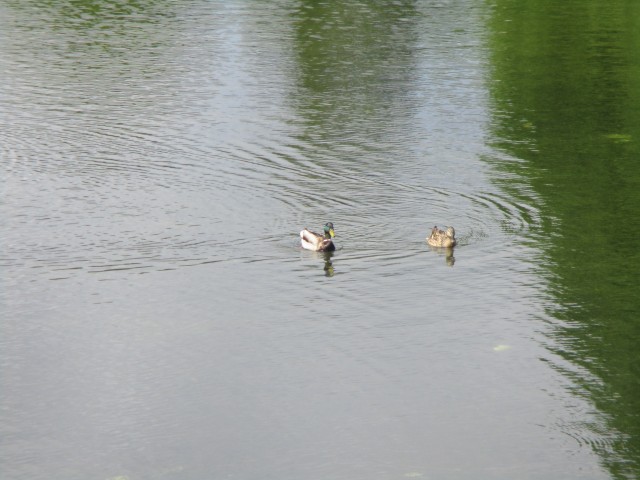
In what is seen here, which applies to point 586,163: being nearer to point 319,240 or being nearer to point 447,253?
point 447,253

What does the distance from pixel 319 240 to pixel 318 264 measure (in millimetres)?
339

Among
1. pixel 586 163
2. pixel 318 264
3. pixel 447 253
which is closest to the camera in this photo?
pixel 318 264

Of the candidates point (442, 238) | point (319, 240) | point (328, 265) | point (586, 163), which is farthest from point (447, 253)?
point (586, 163)

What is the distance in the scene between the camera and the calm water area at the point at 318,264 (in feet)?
44.7

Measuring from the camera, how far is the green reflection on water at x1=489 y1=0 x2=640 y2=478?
607 inches

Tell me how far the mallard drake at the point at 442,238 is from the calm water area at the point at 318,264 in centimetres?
16

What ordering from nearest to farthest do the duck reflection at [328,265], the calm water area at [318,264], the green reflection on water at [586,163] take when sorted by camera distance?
the calm water area at [318,264] < the green reflection on water at [586,163] < the duck reflection at [328,265]

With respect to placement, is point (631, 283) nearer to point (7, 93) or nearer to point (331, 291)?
point (331, 291)

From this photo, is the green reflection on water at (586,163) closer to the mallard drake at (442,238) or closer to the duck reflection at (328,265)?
the mallard drake at (442,238)

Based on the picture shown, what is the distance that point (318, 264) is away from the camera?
733 inches

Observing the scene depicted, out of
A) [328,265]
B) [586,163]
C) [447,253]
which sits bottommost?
[328,265]

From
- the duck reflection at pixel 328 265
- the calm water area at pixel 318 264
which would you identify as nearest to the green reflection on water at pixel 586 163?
the calm water area at pixel 318 264

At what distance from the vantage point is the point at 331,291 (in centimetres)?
1769

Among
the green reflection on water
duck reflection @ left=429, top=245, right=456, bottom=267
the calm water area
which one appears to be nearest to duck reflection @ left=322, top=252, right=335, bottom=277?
the calm water area
